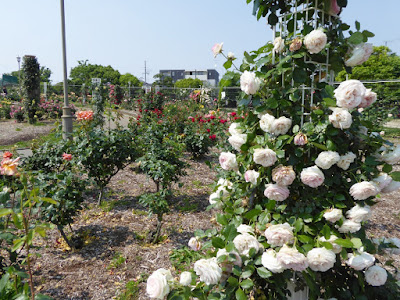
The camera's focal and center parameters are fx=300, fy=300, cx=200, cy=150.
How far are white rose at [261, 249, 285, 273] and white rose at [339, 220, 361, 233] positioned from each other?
342 millimetres

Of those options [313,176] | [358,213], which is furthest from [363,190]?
[313,176]

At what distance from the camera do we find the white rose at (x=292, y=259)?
4.01 feet

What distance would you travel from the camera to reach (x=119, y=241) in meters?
3.14

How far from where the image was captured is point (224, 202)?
5.92 feet

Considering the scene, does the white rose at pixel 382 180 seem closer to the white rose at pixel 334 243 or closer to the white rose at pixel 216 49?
the white rose at pixel 334 243

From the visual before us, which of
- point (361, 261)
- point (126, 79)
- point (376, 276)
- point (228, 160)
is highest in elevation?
point (126, 79)

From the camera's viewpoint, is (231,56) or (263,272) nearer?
(263,272)

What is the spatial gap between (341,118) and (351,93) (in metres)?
0.11

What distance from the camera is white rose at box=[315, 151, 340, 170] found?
1.35m

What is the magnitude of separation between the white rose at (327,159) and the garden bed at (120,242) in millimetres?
1002

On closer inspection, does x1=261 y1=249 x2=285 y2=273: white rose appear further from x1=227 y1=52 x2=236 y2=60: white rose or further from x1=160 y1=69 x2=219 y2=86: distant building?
x1=160 y1=69 x2=219 y2=86: distant building

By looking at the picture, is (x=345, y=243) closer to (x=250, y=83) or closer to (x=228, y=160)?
(x=228, y=160)

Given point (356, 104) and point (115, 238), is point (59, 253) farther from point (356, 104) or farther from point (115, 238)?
point (356, 104)

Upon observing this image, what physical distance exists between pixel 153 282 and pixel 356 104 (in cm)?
118
